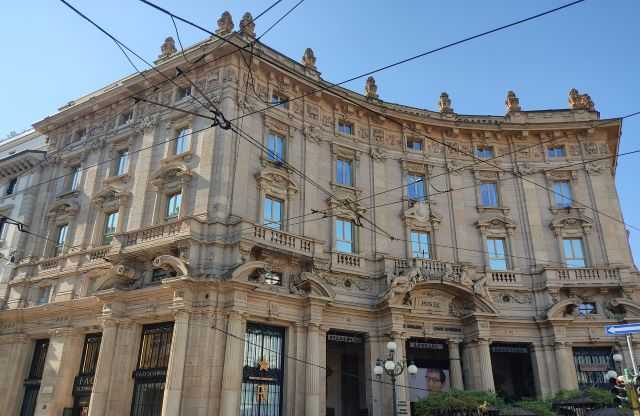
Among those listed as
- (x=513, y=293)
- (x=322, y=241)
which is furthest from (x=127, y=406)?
(x=513, y=293)

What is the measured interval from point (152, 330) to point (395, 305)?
1072cm

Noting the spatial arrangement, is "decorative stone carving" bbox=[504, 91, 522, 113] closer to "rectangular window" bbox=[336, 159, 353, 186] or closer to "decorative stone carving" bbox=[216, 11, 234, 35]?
"rectangular window" bbox=[336, 159, 353, 186]

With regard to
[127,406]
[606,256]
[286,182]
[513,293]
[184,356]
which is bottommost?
[127,406]

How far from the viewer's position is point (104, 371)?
21.1 meters

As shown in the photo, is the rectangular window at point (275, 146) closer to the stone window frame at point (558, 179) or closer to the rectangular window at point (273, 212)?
the rectangular window at point (273, 212)

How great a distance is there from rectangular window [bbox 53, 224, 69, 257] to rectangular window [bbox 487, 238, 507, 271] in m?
22.7

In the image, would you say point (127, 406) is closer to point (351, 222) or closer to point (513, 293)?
point (351, 222)

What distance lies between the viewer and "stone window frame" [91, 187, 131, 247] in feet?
83.6

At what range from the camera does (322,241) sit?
79.5ft

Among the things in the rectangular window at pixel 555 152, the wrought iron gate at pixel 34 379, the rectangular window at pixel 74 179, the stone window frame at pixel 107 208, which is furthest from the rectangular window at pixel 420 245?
the wrought iron gate at pixel 34 379

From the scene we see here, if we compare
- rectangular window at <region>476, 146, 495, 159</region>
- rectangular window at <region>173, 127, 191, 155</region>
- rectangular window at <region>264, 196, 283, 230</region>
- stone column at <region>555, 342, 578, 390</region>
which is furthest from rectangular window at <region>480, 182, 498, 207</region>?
rectangular window at <region>173, 127, 191, 155</region>

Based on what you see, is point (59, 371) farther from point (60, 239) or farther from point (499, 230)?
point (499, 230)

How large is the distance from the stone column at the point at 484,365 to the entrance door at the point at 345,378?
5.63 meters

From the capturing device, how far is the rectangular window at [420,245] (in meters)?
27.8
